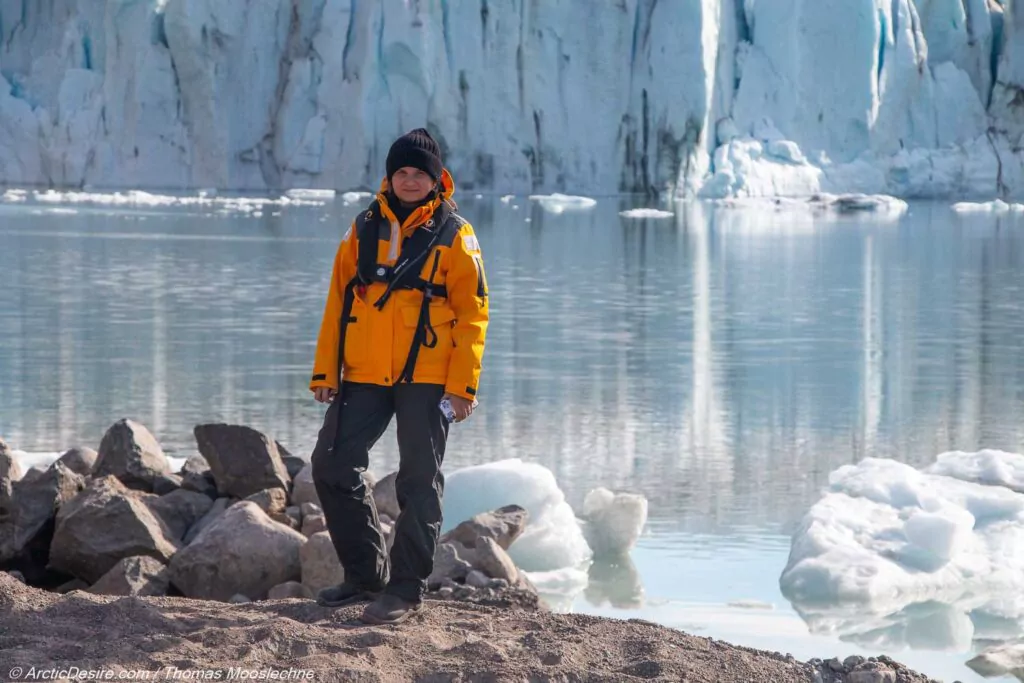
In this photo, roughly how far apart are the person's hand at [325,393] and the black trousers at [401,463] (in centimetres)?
1

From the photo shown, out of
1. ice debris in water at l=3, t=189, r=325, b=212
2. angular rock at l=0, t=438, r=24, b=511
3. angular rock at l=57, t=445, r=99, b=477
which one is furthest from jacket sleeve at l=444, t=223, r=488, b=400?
ice debris in water at l=3, t=189, r=325, b=212

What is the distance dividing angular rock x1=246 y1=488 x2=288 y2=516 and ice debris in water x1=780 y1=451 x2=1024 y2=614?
124cm

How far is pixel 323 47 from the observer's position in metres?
25.6

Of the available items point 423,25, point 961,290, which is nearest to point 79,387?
point 961,290

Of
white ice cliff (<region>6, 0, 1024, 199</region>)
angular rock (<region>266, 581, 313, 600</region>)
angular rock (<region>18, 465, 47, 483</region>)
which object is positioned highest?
white ice cliff (<region>6, 0, 1024, 199</region>)

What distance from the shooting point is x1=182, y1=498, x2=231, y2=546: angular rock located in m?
3.46

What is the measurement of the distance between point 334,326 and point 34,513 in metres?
1.13

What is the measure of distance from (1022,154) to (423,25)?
12.2 meters

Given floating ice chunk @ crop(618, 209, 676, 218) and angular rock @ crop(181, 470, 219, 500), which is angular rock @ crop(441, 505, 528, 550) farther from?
floating ice chunk @ crop(618, 209, 676, 218)

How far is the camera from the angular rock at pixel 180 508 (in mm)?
3523

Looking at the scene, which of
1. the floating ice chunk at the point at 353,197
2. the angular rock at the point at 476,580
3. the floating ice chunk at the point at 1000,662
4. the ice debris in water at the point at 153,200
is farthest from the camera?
the floating ice chunk at the point at 353,197

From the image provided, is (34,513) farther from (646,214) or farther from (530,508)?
(646,214)

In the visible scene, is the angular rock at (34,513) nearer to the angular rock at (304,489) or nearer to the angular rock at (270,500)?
the angular rock at (270,500)

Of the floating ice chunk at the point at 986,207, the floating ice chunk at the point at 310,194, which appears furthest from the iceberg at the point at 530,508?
the floating ice chunk at the point at 986,207
